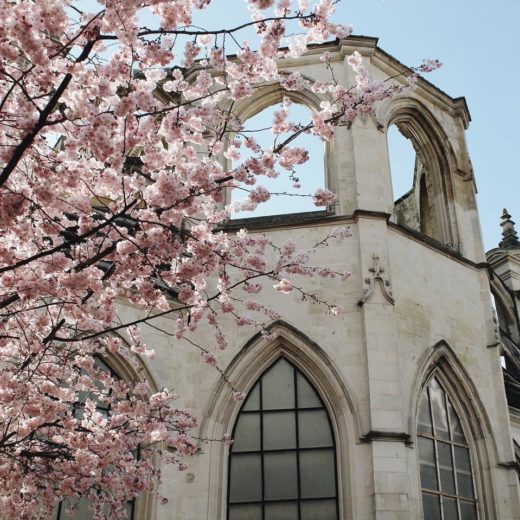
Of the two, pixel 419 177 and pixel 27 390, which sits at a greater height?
pixel 419 177

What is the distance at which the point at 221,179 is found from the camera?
5.30m

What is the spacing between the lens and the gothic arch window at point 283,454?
9.02 meters

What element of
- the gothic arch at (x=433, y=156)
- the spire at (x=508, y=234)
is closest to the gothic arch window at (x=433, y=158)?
the gothic arch at (x=433, y=156)

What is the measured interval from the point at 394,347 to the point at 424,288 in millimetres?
1381

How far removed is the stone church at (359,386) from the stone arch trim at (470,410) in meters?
0.02

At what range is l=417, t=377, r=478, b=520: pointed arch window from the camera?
941 centimetres

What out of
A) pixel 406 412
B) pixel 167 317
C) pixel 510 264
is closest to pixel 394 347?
pixel 406 412

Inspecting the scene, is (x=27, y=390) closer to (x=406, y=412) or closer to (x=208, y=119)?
(x=208, y=119)

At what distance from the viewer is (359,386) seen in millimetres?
9297

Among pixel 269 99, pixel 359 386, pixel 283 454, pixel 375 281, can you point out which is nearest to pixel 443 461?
pixel 359 386

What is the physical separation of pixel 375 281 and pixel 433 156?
362 centimetres

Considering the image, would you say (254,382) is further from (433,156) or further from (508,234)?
(508,234)

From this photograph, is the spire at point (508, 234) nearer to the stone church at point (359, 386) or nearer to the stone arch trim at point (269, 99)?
the stone church at point (359, 386)

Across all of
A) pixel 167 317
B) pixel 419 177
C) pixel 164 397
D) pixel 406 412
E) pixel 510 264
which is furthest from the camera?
pixel 510 264
